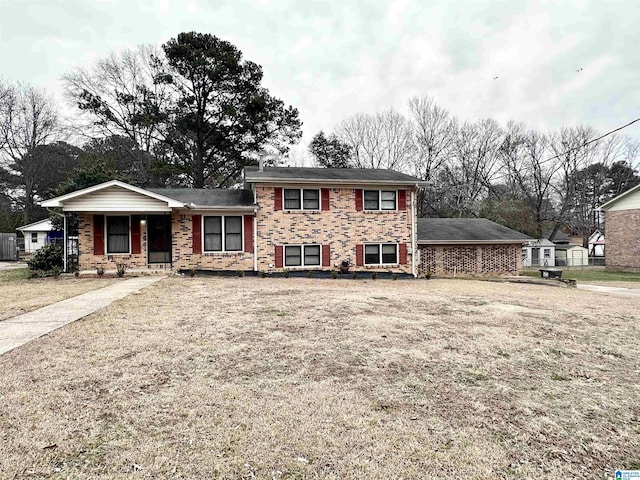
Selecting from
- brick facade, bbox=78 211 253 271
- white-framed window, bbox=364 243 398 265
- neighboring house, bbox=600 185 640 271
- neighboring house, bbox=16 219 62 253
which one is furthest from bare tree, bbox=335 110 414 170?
neighboring house, bbox=16 219 62 253

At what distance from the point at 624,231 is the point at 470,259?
12355 mm

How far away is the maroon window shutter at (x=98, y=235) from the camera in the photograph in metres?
13.9

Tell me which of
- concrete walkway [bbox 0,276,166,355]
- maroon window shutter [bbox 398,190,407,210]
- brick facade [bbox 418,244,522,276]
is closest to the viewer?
concrete walkway [bbox 0,276,166,355]

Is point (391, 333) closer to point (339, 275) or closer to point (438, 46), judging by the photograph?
point (339, 275)

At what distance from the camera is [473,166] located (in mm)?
35344

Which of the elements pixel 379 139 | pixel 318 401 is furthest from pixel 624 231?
pixel 318 401

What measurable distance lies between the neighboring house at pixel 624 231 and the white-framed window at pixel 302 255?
20968 millimetres

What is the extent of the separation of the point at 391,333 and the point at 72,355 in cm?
413

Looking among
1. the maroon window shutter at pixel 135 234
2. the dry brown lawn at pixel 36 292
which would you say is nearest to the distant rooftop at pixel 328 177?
the maroon window shutter at pixel 135 234

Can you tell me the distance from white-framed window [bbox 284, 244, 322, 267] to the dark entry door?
493cm

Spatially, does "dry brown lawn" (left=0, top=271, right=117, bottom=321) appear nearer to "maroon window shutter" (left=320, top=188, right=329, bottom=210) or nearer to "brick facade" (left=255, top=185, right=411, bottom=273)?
"brick facade" (left=255, top=185, right=411, bottom=273)

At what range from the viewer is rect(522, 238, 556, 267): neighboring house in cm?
3142

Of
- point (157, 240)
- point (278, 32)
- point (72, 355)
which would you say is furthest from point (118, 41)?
point (72, 355)

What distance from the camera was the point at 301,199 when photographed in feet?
50.5
